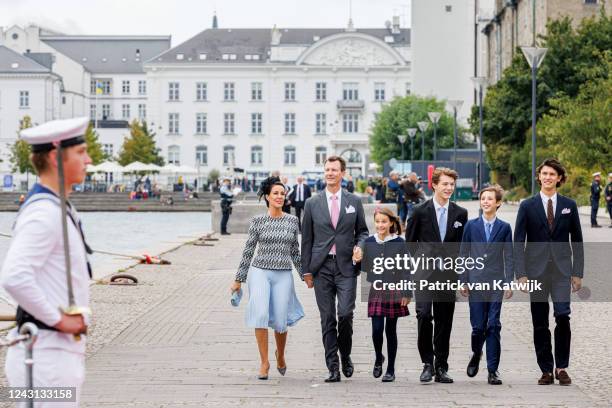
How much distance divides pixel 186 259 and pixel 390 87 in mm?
100716

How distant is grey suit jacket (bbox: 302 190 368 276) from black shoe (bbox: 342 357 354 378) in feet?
2.51

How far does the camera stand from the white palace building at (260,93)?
124 m

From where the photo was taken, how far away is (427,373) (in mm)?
9914

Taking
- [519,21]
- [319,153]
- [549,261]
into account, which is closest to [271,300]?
[549,261]

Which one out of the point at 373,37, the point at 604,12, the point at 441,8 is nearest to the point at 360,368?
the point at 604,12

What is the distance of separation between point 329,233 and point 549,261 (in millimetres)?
1808

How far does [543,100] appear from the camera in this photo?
218 feet

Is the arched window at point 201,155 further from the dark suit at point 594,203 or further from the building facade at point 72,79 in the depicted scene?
the dark suit at point 594,203

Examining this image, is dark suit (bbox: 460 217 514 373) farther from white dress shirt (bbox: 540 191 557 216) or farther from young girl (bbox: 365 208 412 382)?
young girl (bbox: 365 208 412 382)

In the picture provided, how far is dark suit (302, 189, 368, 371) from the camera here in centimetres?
1000

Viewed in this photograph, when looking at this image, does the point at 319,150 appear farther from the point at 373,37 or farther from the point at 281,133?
the point at 373,37

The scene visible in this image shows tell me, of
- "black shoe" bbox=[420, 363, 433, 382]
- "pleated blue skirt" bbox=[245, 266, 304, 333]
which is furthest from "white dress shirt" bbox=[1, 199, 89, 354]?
"black shoe" bbox=[420, 363, 433, 382]

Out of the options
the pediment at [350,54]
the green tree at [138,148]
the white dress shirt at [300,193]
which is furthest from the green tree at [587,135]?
the pediment at [350,54]

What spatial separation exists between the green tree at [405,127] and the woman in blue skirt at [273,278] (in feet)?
272
